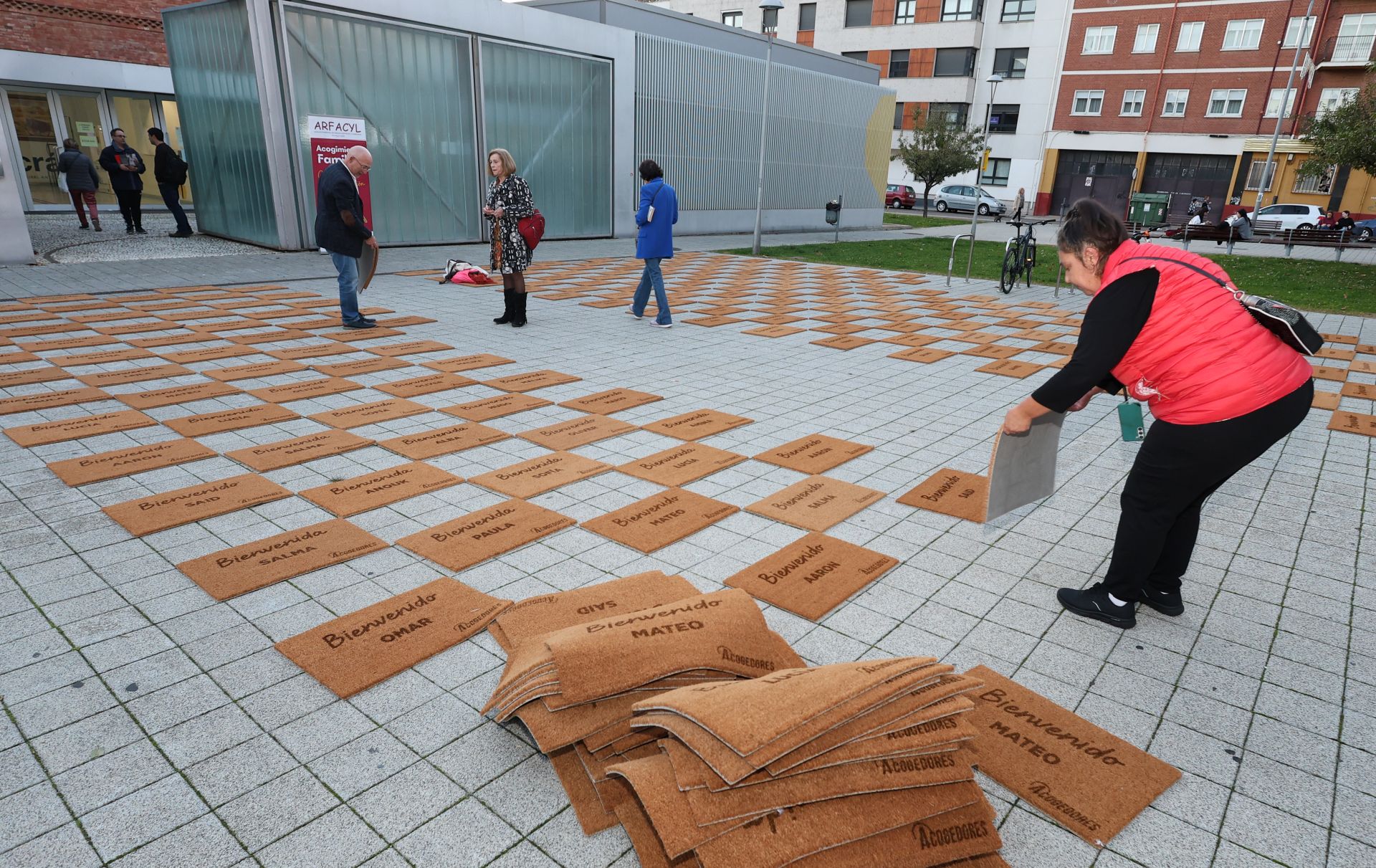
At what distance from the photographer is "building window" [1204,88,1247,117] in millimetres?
39000

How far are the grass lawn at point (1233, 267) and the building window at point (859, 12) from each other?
3247cm

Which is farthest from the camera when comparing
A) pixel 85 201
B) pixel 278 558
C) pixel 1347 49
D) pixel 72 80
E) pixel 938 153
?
pixel 938 153

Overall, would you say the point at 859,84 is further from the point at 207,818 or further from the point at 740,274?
the point at 207,818

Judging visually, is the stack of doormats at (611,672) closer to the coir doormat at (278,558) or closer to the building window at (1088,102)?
the coir doormat at (278,558)

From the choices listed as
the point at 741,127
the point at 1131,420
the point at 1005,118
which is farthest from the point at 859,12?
the point at 1131,420

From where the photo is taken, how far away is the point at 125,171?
15.3 metres

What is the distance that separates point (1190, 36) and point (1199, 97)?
310 centimetres

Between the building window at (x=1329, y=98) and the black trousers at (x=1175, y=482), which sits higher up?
the building window at (x=1329, y=98)

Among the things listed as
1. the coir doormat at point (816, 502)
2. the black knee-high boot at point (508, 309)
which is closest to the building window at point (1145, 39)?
the black knee-high boot at point (508, 309)

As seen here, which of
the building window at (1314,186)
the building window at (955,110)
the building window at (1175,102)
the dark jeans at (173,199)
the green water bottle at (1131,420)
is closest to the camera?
the green water bottle at (1131,420)

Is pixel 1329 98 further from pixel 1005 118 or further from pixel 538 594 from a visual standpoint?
pixel 538 594

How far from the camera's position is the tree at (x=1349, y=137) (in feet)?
→ 60.7

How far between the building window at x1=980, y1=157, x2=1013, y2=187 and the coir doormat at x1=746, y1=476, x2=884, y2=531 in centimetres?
4717

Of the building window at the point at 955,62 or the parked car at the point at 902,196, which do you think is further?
the building window at the point at 955,62
